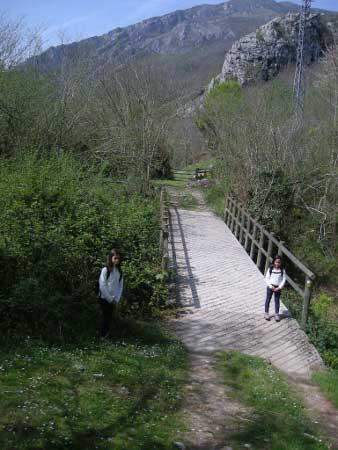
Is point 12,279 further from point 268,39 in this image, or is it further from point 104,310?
point 268,39

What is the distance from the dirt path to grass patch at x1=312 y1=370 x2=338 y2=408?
0.34 feet

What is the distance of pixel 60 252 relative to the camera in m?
9.47

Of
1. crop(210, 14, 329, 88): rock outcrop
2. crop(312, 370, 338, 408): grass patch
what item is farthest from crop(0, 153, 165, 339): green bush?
crop(210, 14, 329, 88): rock outcrop

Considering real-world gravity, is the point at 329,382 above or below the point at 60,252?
below

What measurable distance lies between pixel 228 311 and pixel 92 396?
501 centimetres

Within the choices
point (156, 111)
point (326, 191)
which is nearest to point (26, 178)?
point (326, 191)

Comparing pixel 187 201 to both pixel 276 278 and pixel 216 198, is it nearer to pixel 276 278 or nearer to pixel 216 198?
pixel 216 198

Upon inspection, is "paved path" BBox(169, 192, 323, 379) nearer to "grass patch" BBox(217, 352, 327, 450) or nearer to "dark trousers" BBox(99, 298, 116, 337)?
"grass patch" BBox(217, 352, 327, 450)

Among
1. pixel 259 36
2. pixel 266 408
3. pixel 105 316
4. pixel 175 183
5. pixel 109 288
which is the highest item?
pixel 259 36

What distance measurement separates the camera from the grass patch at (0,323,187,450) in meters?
5.32

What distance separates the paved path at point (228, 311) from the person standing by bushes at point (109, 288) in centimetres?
150

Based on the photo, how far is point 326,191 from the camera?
19609 mm

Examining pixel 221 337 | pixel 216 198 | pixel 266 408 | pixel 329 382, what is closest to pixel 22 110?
pixel 221 337

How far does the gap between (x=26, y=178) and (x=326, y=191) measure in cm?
1229
